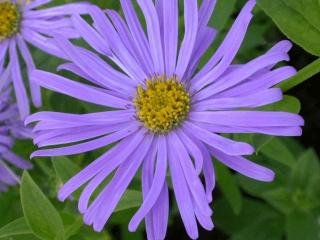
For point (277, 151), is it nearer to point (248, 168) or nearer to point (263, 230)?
point (263, 230)

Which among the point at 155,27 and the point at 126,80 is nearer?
the point at 155,27

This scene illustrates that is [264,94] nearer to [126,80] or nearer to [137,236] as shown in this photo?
[126,80]

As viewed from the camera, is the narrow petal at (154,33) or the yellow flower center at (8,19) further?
the yellow flower center at (8,19)

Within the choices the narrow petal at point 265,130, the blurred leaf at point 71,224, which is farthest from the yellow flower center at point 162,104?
the blurred leaf at point 71,224

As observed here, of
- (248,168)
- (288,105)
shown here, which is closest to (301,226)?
(288,105)

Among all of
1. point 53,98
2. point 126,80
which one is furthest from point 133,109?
point 53,98

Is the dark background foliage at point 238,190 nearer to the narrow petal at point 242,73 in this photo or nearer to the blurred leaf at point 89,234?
the blurred leaf at point 89,234
